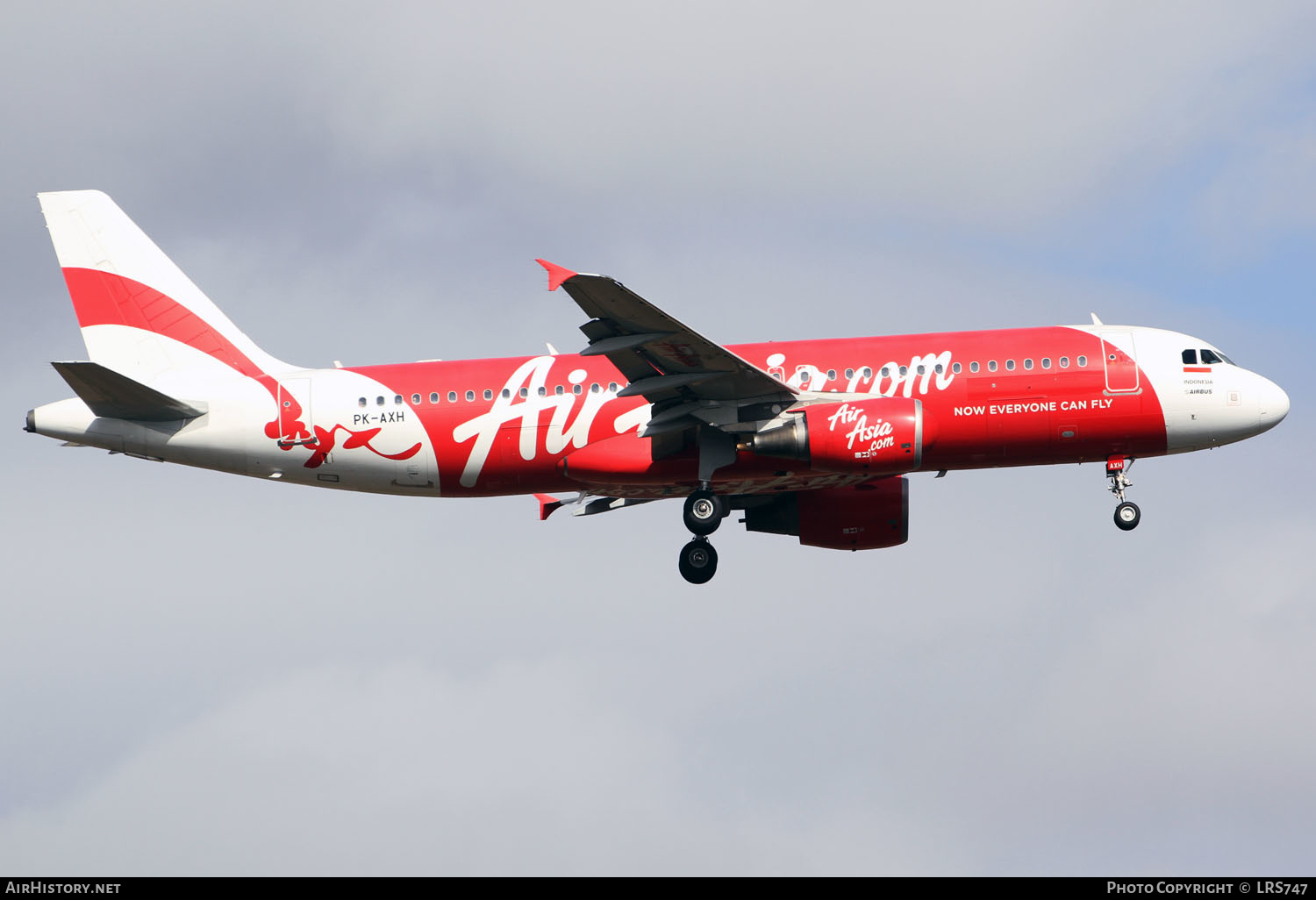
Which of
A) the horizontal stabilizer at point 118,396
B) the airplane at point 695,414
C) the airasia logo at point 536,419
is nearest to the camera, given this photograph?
the horizontal stabilizer at point 118,396

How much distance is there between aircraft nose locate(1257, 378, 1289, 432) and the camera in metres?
48.6

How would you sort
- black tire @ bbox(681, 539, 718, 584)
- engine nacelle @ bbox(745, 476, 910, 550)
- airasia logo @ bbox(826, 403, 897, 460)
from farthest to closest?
engine nacelle @ bbox(745, 476, 910, 550) < black tire @ bbox(681, 539, 718, 584) < airasia logo @ bbox(826, 403, 897, 460)

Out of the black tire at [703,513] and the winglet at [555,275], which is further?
the black tire at [703,513]

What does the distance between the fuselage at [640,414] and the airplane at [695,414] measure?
56mm

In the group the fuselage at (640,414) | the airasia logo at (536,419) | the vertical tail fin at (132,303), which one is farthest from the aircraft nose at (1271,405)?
the vertical tail fin at (132,303)

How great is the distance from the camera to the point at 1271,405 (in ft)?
160

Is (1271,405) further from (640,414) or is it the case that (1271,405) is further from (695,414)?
(640,414)

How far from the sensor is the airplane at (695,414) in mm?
46844

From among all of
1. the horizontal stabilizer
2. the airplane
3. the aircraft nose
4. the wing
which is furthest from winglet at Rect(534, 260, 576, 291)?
the aircraft nose

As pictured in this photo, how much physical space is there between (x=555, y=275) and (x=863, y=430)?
10.1 meters

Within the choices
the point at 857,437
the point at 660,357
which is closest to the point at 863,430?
the point at 857,437

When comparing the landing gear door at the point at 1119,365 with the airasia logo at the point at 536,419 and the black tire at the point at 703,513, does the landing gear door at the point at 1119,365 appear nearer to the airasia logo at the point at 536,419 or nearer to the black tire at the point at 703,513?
the black tire at the point at 703,513

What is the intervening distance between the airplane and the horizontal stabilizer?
7cm

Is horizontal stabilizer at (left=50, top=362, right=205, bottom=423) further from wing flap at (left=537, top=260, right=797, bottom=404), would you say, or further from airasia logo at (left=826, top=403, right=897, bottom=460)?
airasia logo at (left=826, top=403, right=897, bottom=460)
